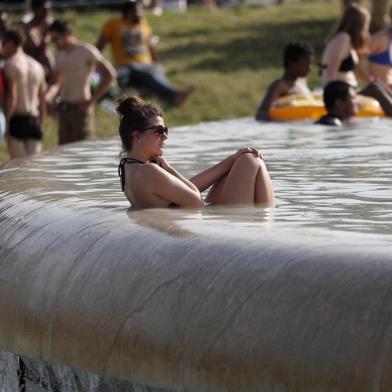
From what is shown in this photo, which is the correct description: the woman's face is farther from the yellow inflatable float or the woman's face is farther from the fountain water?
the yellow inflatable float

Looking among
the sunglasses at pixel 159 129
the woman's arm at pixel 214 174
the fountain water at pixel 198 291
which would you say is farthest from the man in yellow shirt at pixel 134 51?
the sunglasses at pixel 159 129

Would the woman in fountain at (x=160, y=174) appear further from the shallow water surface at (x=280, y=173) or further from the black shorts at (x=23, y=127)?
the black shorts at (x=23, y=127)

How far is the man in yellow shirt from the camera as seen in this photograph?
16594 millimetres

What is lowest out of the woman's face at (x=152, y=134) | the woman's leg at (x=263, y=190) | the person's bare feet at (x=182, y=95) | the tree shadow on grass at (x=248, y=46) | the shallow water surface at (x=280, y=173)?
the person's bare feet at (x=182, y=95)

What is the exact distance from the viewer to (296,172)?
827cm

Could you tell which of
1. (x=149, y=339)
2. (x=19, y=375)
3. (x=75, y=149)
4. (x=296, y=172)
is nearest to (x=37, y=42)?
(x=75, y=149)

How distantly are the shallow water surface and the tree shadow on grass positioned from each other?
10.7 meters

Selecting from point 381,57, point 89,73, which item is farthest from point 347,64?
point 89,73

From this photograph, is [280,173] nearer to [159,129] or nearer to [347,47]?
[159,129]

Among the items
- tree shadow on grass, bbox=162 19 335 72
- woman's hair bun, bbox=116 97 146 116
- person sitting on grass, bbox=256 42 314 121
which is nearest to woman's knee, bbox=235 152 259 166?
woman's hair bun, bbox=116 97 146 116

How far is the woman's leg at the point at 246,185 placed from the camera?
6.72 meters

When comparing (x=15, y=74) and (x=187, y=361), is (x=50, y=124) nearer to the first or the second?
(x=15, y=74)

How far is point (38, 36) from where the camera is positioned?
15.6 m

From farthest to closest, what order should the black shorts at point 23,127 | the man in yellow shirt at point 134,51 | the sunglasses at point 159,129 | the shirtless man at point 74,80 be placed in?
the man in yellow shirt at point 134,51 → the shirtless man at point 74,80 → the black shorts at point 23,127 → the sunglasses at point 159,129
